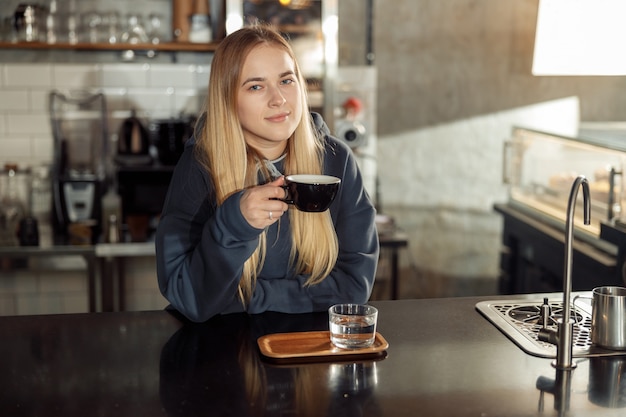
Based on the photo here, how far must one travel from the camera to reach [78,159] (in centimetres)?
429

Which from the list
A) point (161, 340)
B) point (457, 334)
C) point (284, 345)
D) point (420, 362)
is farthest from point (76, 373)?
point (457, 334)

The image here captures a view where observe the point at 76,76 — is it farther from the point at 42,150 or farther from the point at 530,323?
the point at 530,323

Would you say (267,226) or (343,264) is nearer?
(267,226)

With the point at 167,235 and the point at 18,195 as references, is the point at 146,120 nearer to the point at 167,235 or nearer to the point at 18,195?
the point at 18,195

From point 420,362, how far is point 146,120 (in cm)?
300

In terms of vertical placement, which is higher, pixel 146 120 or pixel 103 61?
pixel 103 61

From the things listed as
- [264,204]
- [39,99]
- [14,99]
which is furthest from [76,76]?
[264,204]

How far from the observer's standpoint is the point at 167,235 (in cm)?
186

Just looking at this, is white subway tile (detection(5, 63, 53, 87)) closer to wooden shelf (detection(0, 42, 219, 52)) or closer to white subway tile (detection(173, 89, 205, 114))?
wooden shelf (detection(0, 42, 219, 52))

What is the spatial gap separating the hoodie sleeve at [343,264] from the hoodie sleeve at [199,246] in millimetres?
93

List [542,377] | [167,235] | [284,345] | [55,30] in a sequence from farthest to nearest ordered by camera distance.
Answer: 1. [55,30]
2. [167,235]
3. [284,345]
4. [542,377]

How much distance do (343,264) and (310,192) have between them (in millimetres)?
464

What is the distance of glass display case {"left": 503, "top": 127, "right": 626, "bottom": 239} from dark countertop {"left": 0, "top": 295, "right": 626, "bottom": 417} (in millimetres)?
1443

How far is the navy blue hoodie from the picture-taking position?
1.74 metres
